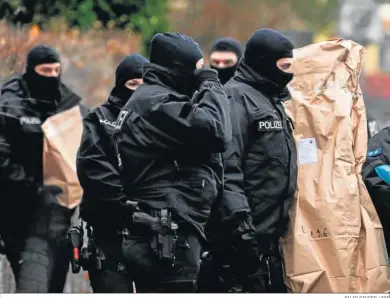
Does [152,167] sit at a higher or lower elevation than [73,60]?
higher

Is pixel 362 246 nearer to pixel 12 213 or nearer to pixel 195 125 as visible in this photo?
pixel 195 125

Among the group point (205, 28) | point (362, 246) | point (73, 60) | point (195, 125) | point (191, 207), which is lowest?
point (205, 28)

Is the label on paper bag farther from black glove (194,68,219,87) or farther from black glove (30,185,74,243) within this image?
black glove (30,185,74,243)

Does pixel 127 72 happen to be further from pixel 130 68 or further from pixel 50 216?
pixel 50 216

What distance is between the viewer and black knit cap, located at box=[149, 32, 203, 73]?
24.0 feet

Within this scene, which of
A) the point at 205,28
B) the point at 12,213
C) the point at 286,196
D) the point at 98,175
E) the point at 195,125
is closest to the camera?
the point at 195,125

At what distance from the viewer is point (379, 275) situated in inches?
314

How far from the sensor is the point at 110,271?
861 centimetres

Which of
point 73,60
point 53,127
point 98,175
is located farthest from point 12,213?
point 73,60

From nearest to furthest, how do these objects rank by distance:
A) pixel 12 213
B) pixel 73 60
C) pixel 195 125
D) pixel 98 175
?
1. pixel 195 125
2. pixel 98 175
3. pixel 12 213
4. pixel 73 60

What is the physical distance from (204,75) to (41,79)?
10.4ft

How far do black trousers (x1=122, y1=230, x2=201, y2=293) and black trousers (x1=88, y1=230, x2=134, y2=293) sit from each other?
1.33 meters

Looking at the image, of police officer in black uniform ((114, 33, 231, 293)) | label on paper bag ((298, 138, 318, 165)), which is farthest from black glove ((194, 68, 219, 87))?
label on paper bag ((298, 138, 318, 165))

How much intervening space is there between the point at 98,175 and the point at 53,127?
1495 mm
